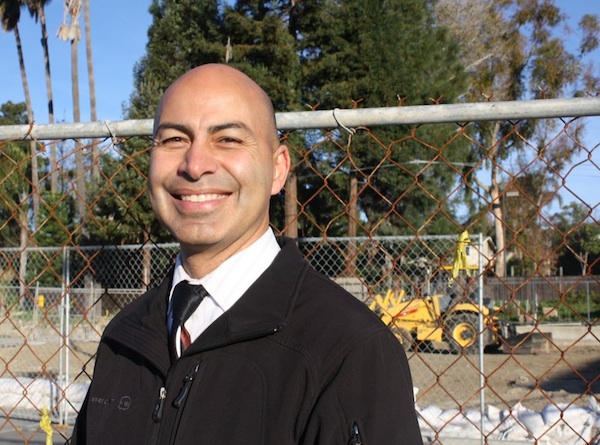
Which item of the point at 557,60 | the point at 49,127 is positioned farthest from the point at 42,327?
the point at 557,60

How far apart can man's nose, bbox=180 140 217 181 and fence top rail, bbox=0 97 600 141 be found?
86 cm

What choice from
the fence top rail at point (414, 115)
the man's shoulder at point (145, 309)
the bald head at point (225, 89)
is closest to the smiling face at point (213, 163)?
the bald head at point (225, 89)

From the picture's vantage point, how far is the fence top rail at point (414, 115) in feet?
7.35

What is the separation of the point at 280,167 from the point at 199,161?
0.26 m

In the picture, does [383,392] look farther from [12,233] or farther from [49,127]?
[12,233]

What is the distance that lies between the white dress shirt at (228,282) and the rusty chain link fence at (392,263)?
→ 35.3 inches

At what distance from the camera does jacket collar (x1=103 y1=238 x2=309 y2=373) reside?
1460 mm

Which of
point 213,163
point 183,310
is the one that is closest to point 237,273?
point 183,310

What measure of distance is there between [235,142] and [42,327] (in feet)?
43.8

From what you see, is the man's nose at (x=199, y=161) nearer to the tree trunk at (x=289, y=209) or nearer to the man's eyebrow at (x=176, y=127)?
the man's eyebrow at (x=176, y=127)

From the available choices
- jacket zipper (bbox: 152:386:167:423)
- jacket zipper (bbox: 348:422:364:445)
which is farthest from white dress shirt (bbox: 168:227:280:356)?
jacket zipper (bbox: 348:422:364:445)

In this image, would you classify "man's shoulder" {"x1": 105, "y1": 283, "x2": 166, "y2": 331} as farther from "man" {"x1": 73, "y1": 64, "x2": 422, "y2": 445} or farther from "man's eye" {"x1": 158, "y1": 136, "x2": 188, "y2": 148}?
"man's eye" {"x1": 158, "y1": 136, "x2": 188, "y2": 148}

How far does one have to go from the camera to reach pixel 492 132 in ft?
89.6

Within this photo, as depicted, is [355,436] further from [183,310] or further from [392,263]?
[392,263]
